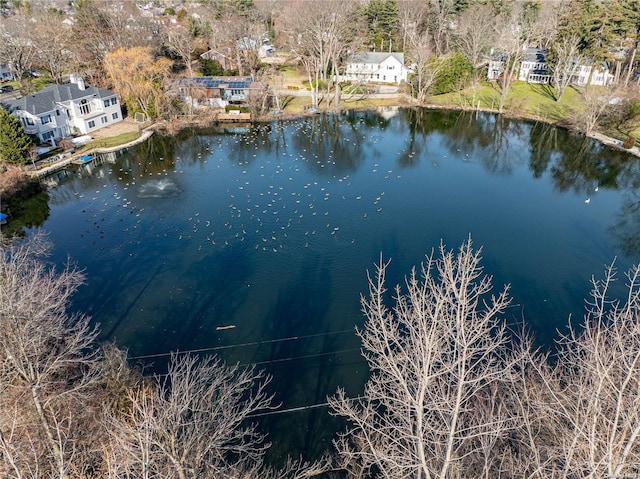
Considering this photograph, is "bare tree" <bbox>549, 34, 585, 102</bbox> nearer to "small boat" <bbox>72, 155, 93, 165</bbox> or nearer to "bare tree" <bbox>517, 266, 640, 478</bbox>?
"bare tree" <bbox>517, 266, 640, 478</bbox>

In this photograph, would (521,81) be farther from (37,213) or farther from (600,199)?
(37,213)

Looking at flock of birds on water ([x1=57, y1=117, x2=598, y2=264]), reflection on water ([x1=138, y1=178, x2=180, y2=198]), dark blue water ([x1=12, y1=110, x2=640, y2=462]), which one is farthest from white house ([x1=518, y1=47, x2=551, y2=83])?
reflection on water ([x1=138, y1=178, x2=180, y2=198])

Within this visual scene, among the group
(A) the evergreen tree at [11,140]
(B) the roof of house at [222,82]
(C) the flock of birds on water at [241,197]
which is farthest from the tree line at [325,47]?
(C) the flock of birds on water at [241,197]

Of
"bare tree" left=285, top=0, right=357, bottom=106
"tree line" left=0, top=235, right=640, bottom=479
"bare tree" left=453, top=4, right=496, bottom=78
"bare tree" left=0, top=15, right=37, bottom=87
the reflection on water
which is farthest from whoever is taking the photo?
"bare tree" left=453, top=4, right=496, bottom=78

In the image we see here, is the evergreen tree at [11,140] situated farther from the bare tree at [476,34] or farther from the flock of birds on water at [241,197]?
the bare tree at [476,34]

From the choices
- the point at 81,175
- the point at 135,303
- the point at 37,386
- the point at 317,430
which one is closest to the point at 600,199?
the point at 317,430

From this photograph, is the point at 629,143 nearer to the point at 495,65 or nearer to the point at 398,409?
the point at 495,65
